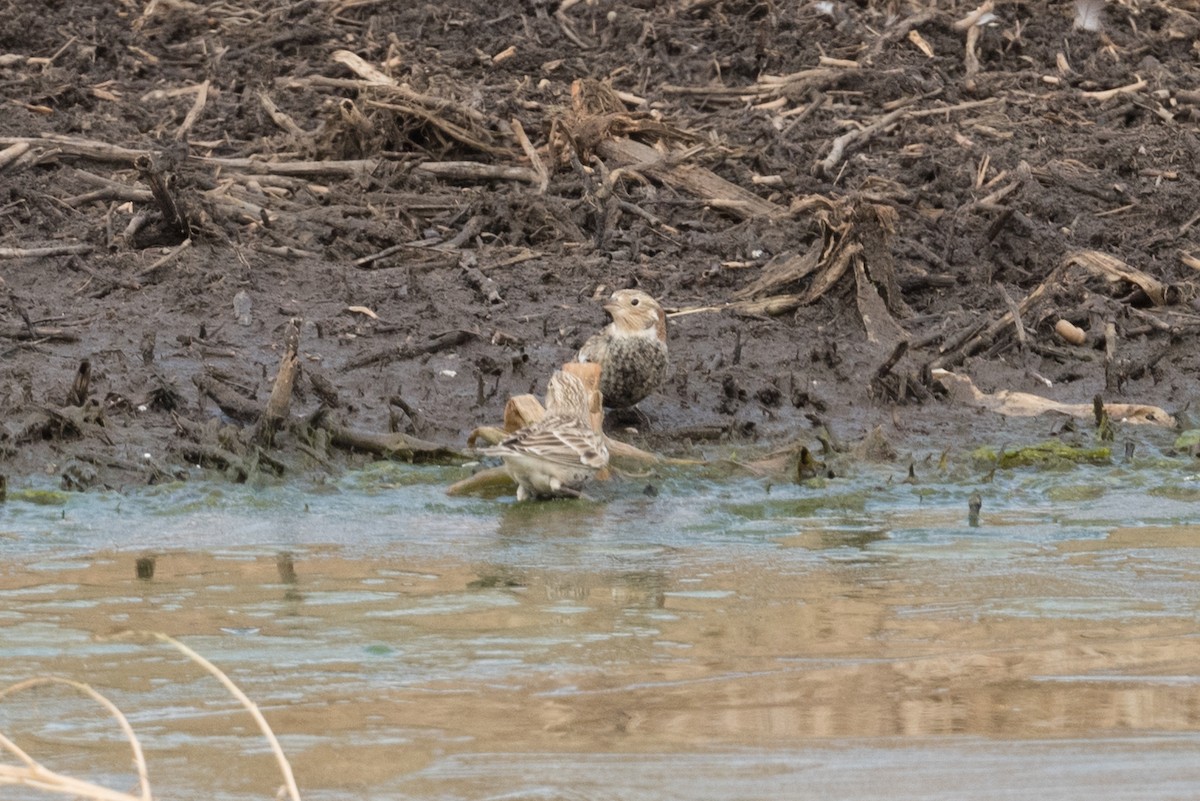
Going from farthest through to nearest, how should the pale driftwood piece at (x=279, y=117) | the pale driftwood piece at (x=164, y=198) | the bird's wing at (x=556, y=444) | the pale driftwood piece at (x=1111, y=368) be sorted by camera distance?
the pale driftwood piece at (x=279, y=117) < the pale driftwood piece at (x=164, y=198) < the pale driftwood piece at (x=1111, y=368) < the bird's wing at (x=556, y=444)

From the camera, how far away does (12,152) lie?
12.0 meters

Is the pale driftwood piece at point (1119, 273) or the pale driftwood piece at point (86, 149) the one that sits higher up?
the pale driftwood piece at point (86, 149)

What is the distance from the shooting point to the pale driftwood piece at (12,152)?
38.9 ft

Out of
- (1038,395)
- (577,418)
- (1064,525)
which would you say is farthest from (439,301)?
(1064,525)

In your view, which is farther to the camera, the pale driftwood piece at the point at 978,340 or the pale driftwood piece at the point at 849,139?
the pale driftwood piece at the point at 849,139

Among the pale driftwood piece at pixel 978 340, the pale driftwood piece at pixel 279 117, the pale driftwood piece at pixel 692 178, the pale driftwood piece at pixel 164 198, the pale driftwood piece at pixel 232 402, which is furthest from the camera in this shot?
the pale driftwood piece at pixel 279 117

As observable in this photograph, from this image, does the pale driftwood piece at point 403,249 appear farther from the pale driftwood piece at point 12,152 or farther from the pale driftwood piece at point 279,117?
the pale driftwood piece at point 12,152

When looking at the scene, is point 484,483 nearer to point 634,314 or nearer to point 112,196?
point 634,314

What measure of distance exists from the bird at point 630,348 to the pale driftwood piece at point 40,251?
336 centimetres

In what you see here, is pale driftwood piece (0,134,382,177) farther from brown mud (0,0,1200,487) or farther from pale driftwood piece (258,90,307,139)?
pale driftwood piece (258,90,307,139)

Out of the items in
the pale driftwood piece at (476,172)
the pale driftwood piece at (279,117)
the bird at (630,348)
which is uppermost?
the pale driftwood piece at (279,117)

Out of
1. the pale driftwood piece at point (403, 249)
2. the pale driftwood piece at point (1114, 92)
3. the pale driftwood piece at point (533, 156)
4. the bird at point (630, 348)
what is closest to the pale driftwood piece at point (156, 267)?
the pale driftwood piece at point (403, 249)

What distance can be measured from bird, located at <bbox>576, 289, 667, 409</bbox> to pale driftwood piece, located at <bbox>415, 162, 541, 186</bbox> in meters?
2.84

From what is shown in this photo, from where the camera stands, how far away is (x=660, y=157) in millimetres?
12773
